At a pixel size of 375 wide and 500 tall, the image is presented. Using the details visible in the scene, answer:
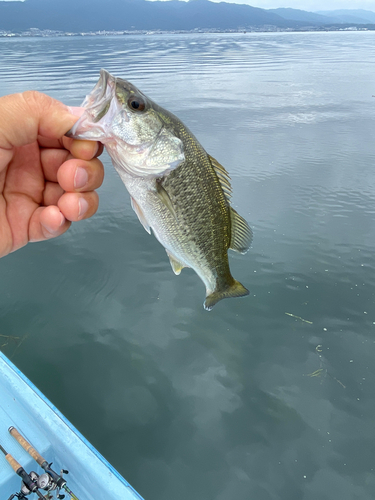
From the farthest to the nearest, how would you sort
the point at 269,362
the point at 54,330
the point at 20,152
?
the point at 54,330
the point at 269,362
the point at 20,152

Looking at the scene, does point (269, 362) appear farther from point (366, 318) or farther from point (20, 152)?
point (20, 152)

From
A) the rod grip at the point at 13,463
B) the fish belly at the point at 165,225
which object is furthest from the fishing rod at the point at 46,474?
the fish belly at the point at 165,225

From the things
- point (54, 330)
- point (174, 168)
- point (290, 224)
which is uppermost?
point (174, 168)

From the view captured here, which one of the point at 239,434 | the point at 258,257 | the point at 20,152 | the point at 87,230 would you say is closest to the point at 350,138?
the point at 258,257

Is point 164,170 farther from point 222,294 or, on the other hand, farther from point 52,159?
point 222,294

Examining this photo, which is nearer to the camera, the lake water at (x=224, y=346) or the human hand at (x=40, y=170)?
the human hand at (x=40, y=170)

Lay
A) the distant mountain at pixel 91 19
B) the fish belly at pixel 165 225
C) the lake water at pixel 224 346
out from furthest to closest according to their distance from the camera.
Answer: the distant mountain at pixel 91 19
the lake water at pixel 224 346
the fish belly at pixel 165 225

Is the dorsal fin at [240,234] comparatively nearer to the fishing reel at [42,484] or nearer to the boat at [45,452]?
the boat at [45,452]
